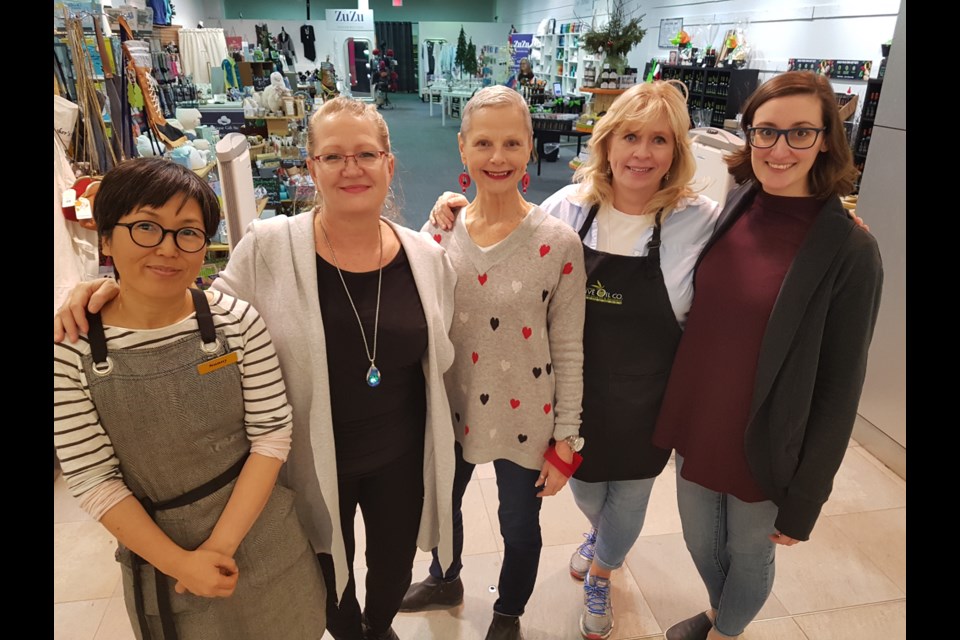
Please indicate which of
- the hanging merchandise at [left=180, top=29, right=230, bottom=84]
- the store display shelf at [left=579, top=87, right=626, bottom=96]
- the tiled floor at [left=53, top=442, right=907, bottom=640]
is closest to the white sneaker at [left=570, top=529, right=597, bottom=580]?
the tiled floor at [left=53, top=442, right=907, bottom=640]

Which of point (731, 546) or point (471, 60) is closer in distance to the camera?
point (731, 546)

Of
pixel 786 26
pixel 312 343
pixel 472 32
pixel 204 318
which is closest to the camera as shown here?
pixel 204 318

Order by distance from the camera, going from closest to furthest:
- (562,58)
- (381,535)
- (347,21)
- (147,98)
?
(381,535)
(147,98)
(347,21)
(562,58)

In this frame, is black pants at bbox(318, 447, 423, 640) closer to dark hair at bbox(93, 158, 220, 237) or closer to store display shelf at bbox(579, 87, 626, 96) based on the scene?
dark hair at bbox(93, 158, 220, 237)

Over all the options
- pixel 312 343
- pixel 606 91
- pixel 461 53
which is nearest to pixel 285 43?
pixel 461 53

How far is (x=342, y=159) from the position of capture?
4.15 ft

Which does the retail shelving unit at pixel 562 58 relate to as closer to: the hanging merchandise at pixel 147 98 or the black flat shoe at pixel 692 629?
the hanging merchandise at pixel 147 98

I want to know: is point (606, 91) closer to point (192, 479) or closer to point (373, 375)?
point (373, 375)

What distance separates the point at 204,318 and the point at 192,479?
1.12 feet

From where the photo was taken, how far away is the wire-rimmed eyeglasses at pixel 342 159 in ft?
4.15

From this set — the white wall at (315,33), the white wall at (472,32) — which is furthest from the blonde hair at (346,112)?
the white wall at (472,32)

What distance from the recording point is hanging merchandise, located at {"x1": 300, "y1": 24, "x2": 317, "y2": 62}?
39.6 ft

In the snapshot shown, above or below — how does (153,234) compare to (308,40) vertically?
below
